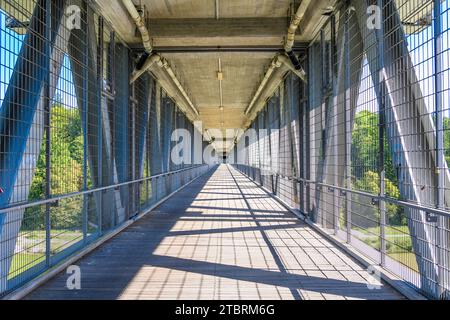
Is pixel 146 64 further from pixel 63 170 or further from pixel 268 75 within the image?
pixel 268 75

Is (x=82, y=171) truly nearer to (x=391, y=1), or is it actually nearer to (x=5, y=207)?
(x=5, y=207)

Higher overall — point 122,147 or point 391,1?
point 391,1

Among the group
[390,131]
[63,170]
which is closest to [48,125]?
[63,170]

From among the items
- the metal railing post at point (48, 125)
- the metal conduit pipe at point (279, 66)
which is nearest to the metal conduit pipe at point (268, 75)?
the metal conduit pipe at point (279, 66)

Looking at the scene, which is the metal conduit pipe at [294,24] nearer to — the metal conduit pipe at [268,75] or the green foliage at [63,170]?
the metal conduit pipe at [268,75]

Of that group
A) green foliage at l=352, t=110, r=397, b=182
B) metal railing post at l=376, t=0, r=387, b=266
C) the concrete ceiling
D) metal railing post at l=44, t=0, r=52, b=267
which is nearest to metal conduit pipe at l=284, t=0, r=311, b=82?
the concrete ceiling

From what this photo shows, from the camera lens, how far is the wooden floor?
3.05m

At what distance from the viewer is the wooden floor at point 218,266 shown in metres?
3.05

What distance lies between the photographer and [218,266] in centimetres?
380

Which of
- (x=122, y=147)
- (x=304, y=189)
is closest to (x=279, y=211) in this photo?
(x=304, y=189)

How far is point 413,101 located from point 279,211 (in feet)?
15.6

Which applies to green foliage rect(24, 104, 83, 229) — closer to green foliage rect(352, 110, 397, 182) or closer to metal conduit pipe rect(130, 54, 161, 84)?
metal conduit pipe rect(130, 54, 161, 84)
